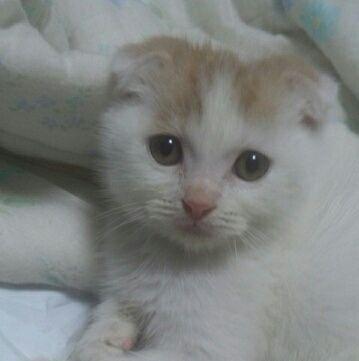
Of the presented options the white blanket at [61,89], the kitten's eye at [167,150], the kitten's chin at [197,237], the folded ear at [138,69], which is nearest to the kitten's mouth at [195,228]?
the kitten's chin at [197,237]

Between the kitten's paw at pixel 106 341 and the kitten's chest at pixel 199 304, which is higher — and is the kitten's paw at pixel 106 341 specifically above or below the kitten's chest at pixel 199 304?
below

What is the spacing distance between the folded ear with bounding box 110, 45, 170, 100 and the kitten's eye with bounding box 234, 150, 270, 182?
248 mm

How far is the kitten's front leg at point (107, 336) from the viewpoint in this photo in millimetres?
1320

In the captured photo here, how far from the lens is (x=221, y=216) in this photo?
117cm

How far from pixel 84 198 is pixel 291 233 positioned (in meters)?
0.61

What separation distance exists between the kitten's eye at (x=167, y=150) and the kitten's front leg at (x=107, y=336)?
1.33 feet

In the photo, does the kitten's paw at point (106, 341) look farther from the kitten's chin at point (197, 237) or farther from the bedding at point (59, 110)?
the kitten's chin at point (197, 237)

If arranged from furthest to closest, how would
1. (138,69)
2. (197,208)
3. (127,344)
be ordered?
(127,344) < (138,69) < (197,208)

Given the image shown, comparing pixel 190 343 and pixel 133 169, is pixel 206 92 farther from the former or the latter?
pixel 190 343

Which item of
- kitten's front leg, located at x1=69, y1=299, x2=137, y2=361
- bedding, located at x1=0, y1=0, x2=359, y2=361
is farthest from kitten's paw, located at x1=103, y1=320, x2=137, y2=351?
bedding, located at x1=0, y1=0, x2=359, y2=361

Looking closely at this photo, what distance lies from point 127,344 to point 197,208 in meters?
0.43

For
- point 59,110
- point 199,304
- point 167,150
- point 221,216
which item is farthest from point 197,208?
point 59,110

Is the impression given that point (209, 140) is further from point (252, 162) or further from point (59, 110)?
point (59, 110)

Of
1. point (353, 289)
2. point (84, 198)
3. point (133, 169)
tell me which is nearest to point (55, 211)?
point (84, 198)
